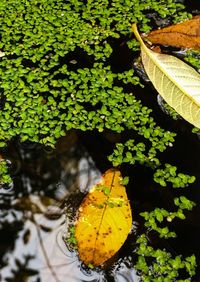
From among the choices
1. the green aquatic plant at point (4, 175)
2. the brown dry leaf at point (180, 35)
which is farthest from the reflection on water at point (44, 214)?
the brown dry leaf at point (180, 35)

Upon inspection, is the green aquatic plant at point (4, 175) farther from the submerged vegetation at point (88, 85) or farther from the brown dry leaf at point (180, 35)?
the brown dry leaf at point (180, 35)

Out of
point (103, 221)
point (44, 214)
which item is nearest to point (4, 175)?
point (44, 214)

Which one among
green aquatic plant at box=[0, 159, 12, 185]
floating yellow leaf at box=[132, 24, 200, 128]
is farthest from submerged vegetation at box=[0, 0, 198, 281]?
floating yellow leaf at box=[132, 24, 200, 128]

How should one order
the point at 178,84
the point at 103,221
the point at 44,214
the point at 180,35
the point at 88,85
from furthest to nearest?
the point at 180,35 → the point at 88,85 → the point at 44,214 → the point at 103,221 → the point at 178,84

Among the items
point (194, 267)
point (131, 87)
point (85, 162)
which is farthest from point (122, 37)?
point (194, 267)

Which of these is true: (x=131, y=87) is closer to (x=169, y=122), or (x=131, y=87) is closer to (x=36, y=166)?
(x=169, y=122)

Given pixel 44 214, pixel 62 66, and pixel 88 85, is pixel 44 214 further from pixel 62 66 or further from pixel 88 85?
pixel 62 66

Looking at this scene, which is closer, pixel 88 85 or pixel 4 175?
pixel 4 175

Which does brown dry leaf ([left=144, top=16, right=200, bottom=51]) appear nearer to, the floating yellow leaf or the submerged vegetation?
the submerged vegetation
